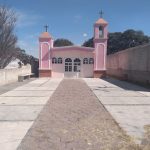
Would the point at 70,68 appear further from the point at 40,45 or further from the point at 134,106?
the point at 134,106

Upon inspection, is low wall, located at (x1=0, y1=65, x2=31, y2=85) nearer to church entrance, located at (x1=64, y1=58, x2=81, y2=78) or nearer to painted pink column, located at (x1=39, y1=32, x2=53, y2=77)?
painted pink column, located at (x1=39, y1=32, x2=53, y2=77)

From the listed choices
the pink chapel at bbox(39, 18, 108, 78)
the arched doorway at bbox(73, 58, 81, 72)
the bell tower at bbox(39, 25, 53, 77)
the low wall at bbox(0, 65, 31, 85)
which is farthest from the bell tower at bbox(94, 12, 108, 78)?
the low wall at bbox(0, 65, 31, 85)

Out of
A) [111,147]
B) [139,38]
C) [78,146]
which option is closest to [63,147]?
[78,146]

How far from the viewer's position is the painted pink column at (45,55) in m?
40.9

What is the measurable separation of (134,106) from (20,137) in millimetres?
6426

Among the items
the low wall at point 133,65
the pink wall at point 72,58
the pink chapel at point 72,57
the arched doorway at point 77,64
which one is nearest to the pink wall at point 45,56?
the pink chapel at point 72,57

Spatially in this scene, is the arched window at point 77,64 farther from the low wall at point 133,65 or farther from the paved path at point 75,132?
the paved path at point 75,132

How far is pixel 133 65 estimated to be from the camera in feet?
97.6

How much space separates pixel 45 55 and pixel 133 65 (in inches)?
562

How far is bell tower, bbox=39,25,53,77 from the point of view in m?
40.9

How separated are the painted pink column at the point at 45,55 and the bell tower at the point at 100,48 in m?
5.48

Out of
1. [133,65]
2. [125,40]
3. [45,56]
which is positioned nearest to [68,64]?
[45,56]

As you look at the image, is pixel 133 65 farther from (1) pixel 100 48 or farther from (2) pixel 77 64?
(2) pixel 77 64

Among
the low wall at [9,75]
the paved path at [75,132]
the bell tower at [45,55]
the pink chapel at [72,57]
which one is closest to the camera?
the paved path at [75,132]
